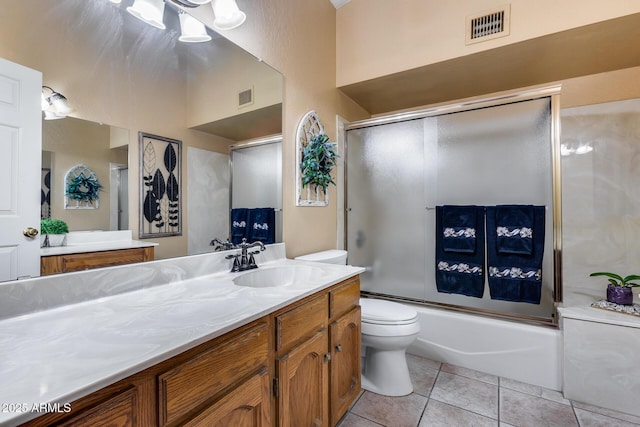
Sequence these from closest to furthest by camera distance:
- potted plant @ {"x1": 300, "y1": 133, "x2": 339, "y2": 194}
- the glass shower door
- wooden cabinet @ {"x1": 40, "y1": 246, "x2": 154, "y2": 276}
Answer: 1. wooden cabinet @ {"x1": 40, "y1": 246, "x2": 154, "y2": 276}
2. potted plant @ {"x1": 300, "y1": 133, "x2": 339, "y2": 194}
3. the glass shower door

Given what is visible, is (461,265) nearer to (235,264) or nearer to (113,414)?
(235,264)

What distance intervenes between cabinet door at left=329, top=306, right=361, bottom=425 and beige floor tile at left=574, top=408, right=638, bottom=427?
4.00 ft

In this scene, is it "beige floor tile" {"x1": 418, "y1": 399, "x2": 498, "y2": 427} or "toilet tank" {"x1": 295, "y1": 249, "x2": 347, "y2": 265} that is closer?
"beige floor tile" {"x1": 418, "y1": 399, "x2": 498, "y2": 427}

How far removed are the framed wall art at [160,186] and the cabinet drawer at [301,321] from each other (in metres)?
0.66

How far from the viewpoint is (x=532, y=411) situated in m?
1.66

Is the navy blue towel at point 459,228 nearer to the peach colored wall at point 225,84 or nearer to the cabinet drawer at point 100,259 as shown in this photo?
the peach colored wall at point 225,84

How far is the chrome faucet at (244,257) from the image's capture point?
1.51 metres

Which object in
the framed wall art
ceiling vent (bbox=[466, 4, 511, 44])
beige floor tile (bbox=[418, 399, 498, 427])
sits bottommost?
beige floor tile (bbox=[418, 399, 498, 427])

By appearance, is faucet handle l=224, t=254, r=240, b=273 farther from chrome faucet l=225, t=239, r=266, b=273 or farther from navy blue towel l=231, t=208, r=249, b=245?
navy blue towel l=231, t=208, r=249, b=245

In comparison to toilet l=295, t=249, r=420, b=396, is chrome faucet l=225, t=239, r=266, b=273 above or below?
above

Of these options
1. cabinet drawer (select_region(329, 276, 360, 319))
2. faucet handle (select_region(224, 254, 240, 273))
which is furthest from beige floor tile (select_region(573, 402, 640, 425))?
faucet handle (select_region(224, 254, 240, 273))

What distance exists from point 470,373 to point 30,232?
2501mm

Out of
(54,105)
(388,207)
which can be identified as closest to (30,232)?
(54,105)

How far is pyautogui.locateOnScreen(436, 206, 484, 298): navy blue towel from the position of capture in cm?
212
